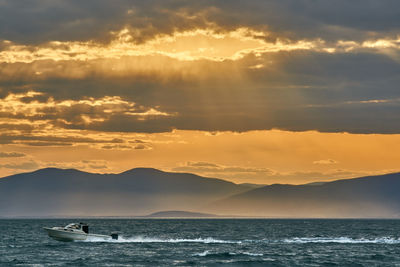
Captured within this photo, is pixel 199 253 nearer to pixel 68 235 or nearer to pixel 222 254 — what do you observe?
pixel 222 254

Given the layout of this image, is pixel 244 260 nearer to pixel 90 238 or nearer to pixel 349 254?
pixel 349 254

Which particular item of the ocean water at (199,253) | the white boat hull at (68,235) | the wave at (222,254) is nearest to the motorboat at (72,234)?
the white boat hull at (68,235)

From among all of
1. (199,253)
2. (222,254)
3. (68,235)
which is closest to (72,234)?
(68,235)

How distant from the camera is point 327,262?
105312 millimetres

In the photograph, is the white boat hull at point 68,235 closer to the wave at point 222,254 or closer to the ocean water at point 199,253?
the ocean water at point 199,253

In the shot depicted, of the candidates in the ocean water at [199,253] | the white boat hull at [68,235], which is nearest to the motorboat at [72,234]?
the white boat hull at [68,235]

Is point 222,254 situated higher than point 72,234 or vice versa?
point 72,234

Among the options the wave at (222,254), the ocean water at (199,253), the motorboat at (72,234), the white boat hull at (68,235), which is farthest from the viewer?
the white boat hull at (68,235)

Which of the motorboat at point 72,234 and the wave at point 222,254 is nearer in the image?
the wave at point 222,254

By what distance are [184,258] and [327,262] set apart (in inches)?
793

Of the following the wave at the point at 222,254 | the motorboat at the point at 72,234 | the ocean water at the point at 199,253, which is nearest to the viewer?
the ocean water at the point at 199,253

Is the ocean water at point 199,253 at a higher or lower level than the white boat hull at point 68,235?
lower

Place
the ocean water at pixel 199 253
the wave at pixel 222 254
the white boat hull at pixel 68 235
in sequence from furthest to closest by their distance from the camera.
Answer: the white boat hull at pixel 68 235 < the wave at pixel 222 254 < the ocean water at pixel 199 253

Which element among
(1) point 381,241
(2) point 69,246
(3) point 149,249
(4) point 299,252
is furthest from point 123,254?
(1) point 381,241
